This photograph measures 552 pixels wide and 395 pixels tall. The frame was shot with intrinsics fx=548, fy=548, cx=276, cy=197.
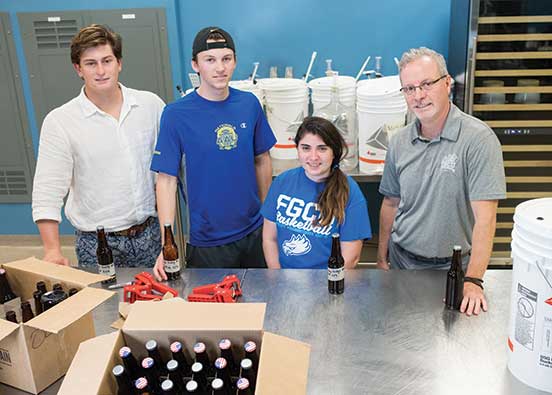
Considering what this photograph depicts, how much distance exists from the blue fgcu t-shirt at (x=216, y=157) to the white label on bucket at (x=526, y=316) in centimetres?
134

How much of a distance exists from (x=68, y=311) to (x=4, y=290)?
436 mm

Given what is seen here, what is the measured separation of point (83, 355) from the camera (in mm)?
1206

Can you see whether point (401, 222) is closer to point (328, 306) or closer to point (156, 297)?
point (328, 306)

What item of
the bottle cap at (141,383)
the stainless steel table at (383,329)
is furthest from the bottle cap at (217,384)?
the stainless steel table at (383,329)

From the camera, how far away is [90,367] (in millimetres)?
1163

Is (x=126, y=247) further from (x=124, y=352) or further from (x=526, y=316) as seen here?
(x=526, y=316)

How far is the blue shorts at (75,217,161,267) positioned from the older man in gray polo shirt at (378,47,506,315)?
1037 millimetres

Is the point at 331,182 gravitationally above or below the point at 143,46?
below

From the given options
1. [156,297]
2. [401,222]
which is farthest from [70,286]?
[401,222]

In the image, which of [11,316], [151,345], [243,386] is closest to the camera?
[243,386]

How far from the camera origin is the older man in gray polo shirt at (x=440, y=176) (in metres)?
1.85

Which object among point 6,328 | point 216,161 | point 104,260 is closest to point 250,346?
point 6,328

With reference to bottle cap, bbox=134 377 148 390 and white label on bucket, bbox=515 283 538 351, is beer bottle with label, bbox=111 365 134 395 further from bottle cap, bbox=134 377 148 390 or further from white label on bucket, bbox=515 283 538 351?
white label on bucket, bbox=515 283 538 351

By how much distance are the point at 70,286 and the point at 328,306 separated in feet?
2.55
